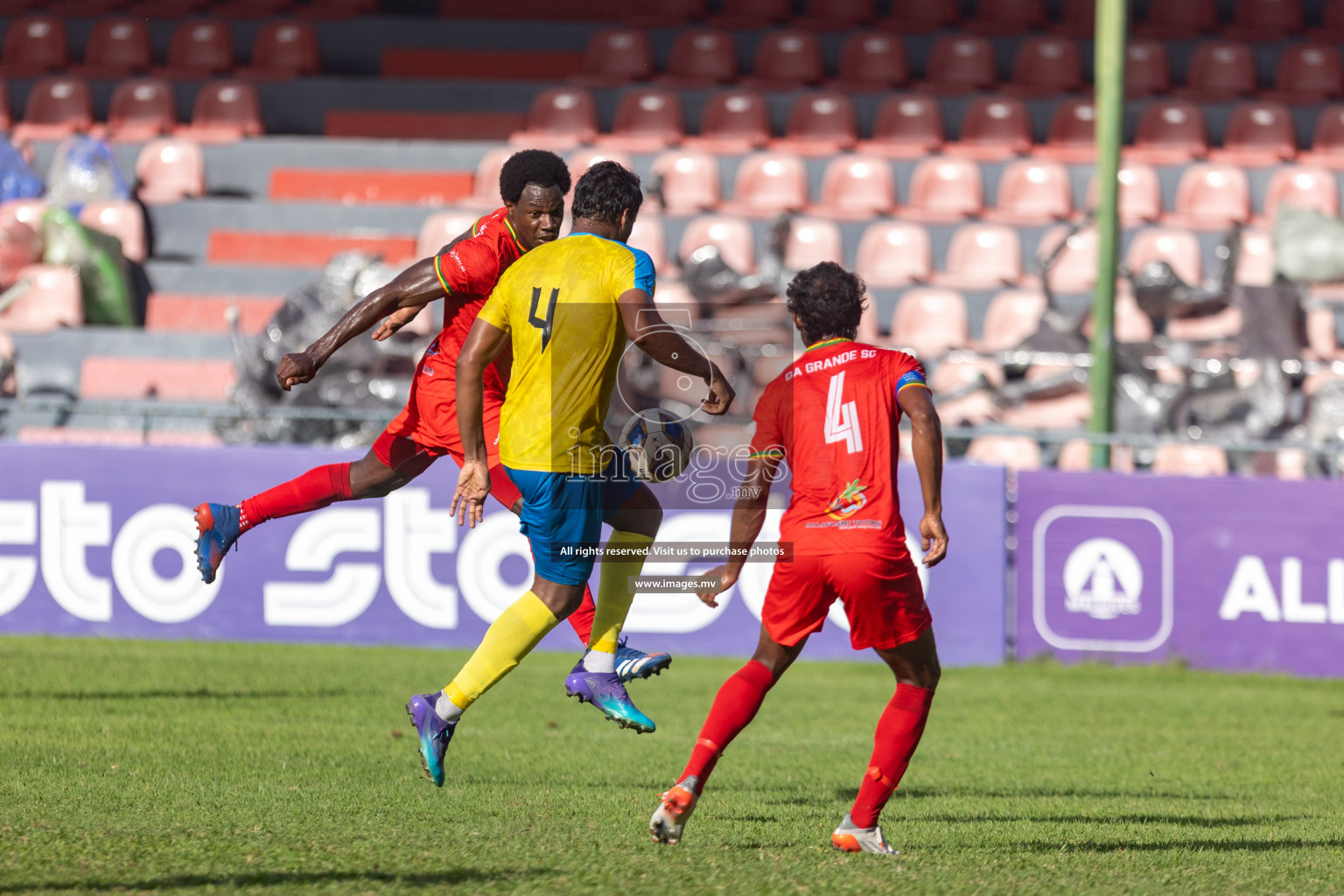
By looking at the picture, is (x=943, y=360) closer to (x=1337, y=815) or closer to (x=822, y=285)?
(x=1337, y=815)

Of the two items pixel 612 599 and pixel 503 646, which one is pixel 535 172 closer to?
pixel 612 599

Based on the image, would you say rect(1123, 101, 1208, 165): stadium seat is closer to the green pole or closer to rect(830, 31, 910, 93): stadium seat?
rect(830, 31, 910, 93): stadium seat

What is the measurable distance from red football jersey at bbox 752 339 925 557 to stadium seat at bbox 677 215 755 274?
11.1m

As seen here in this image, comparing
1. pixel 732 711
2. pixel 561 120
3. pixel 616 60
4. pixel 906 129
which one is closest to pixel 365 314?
pixel 732 711

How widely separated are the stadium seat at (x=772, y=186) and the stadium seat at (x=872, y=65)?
8.03ft

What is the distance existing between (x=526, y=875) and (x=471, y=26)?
1831 cm

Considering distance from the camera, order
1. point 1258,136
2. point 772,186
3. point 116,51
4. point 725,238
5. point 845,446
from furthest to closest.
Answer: point 116,51 < point 1258,136 < point 772,186 < point 725,238 < point 845,446

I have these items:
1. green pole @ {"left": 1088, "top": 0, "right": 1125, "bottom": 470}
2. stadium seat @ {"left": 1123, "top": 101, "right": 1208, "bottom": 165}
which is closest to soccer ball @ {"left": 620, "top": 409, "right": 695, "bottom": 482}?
green pole @ {"left": 1088, "top": 0, "right": 1125, "bottom": 470}

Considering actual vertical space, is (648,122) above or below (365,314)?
above

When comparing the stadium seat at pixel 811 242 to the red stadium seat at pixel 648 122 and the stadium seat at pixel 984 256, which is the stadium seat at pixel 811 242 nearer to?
the stadium seat at pixel 984 256

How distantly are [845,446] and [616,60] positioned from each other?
52.8 ft

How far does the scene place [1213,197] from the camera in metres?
18.2

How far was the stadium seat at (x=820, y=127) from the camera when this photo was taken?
1923 cm

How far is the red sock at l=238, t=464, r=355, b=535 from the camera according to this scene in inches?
264
